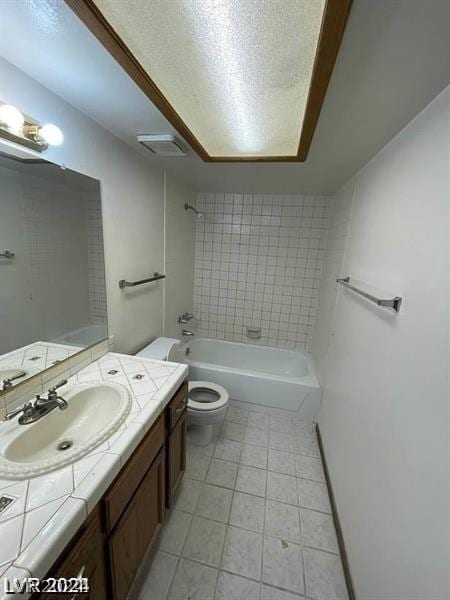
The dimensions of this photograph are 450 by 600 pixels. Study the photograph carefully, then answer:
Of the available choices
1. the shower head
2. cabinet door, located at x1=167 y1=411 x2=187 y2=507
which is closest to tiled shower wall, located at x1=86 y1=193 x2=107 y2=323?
cabinet door, located at x1=167 y1=411 x2=187 y2=507

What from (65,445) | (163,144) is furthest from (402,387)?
(163,144)

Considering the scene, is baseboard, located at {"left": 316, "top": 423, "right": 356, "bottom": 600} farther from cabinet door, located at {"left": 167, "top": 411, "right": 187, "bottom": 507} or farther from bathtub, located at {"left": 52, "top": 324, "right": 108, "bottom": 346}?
bathtub, located at {"left": 52, "top": 324, "right": 108, "bottom": 346}

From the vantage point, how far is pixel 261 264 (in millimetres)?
2920

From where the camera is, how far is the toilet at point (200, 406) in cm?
183

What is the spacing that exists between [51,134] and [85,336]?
3.19ft

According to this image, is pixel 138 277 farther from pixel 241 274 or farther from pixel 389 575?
pixel 389 575

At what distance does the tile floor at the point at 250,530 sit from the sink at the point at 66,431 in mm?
815

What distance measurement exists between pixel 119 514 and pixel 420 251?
4.71 feet

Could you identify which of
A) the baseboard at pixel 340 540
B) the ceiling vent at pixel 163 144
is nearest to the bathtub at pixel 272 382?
the baseboard at pixel 340 540

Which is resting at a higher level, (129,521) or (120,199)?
(120,199)

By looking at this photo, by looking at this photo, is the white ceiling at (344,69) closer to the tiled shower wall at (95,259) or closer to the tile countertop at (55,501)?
the tiled shower wall at (95,259)

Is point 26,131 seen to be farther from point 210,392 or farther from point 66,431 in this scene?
point 210,392

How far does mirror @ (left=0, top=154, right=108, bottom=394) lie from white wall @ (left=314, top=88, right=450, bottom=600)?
1497mm

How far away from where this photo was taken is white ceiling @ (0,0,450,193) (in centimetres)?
64
